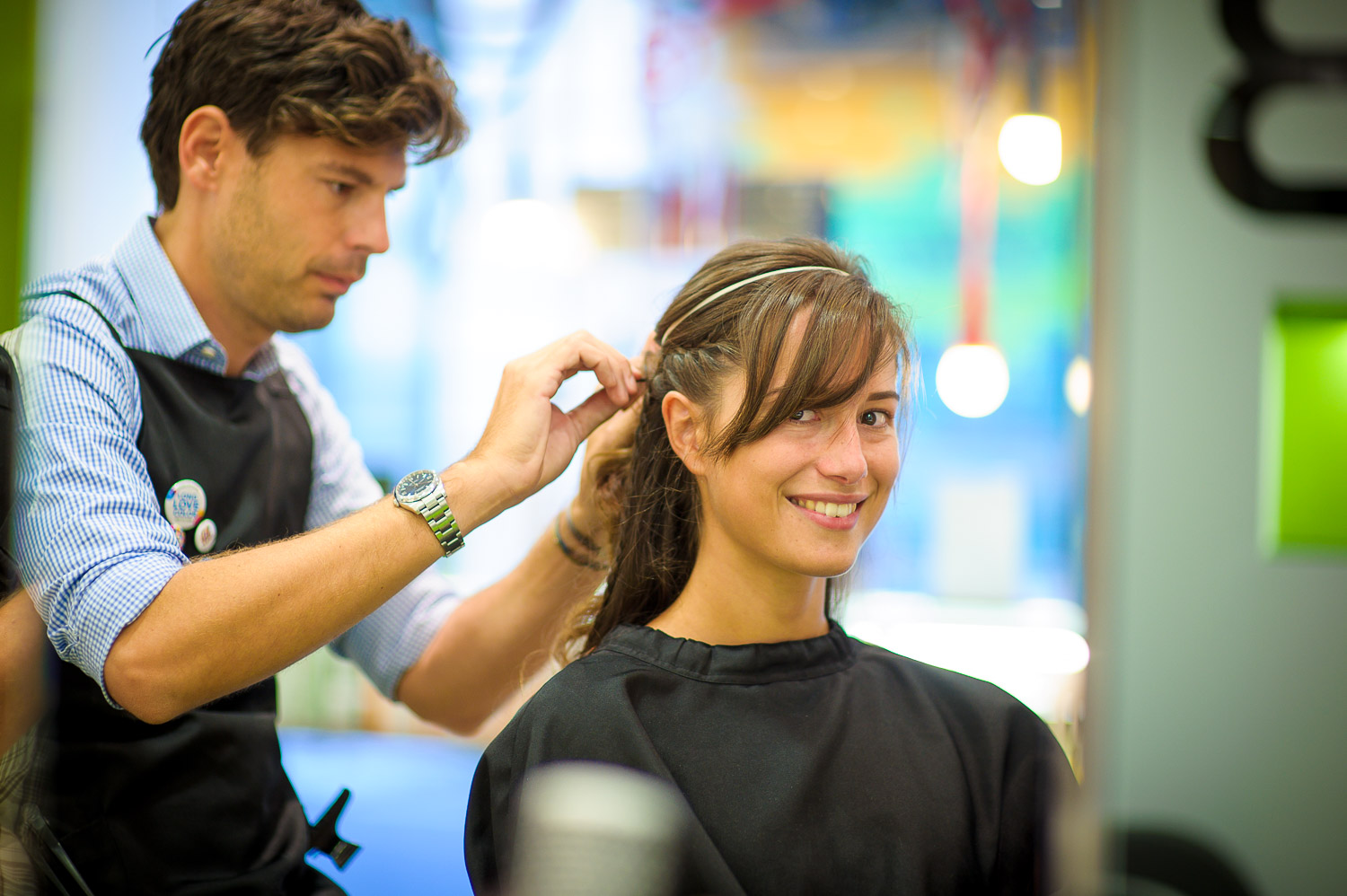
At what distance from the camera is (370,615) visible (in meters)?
1.76

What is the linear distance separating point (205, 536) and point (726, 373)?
776mm

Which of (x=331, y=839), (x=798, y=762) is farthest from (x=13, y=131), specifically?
(x=331, y=839)

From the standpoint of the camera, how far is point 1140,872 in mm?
515

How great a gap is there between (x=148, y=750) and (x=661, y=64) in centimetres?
396

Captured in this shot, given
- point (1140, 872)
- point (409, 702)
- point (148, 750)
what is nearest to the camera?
point (1140, 872)

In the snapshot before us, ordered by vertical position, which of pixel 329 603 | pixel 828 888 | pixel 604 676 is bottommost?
pixel 828 888

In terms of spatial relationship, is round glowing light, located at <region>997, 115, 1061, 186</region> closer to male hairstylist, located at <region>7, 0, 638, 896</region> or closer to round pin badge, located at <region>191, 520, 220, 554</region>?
male hairstylist, located at <region>7, 0, 638, 896</region>

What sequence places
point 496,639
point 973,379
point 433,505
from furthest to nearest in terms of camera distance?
point 973,379, point 496,639, point 433,505

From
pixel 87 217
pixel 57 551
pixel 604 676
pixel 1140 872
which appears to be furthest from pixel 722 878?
pixel 87 217

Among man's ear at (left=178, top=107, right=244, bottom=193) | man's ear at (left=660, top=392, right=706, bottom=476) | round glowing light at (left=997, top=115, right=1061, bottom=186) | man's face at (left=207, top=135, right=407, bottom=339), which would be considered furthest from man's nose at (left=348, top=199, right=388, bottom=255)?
round glowing light at (left=997, top=115, right=1061, bottom=186)

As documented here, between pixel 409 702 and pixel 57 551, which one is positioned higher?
pixel 57 551

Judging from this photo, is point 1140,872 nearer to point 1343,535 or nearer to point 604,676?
point 1343,535

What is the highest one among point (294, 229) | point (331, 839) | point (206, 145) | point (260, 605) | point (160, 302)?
point (206, 145)

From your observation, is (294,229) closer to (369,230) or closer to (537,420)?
(369,230)
